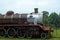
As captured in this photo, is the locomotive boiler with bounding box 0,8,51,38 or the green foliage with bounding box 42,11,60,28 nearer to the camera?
the locomotive boiler with bounding box 0,8,51,38

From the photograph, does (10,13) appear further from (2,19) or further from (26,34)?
(26,34)

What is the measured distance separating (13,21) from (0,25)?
1.39 metres

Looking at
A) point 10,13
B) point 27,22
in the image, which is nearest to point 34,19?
point 27,22

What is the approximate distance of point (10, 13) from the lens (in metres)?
25.3

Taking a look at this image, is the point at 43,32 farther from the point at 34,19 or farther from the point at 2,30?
the point at 2,30

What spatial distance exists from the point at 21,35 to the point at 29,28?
105 cm

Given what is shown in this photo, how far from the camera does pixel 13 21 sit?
24734 millimetres

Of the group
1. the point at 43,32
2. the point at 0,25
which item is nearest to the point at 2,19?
the point at 0,25

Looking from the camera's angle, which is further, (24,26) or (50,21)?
(50,21)

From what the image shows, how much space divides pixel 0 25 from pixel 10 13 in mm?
1812

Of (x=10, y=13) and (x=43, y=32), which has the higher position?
(x=10, y=13)

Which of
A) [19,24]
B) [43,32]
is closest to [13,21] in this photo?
[19,24]

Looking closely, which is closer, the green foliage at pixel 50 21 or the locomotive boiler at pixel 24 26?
the locomotive boiler at pixel 24 26

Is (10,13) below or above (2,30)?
above
